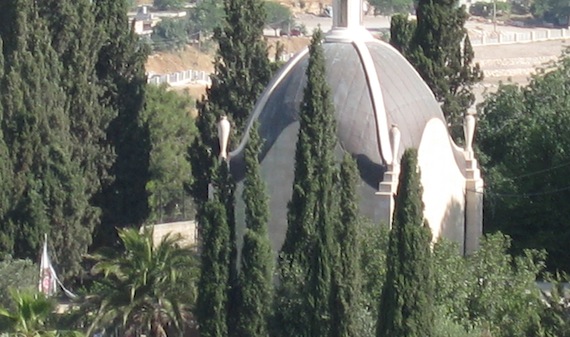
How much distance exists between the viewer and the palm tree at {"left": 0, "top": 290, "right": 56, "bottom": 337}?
21.2 m

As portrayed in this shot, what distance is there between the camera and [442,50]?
2991 cm

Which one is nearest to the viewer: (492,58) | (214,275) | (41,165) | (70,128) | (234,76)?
(214,275)

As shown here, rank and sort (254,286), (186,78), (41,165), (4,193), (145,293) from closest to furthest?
(254,286) < (145,293) < (4,193) < (41,165) < (186,78)

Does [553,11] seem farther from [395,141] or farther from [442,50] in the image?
[395,141]

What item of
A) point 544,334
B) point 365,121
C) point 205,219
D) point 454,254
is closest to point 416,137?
point 365,121

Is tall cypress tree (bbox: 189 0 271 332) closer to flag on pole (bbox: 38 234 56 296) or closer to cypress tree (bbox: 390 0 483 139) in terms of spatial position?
cypress tree (bbox: 390 0 483 139)

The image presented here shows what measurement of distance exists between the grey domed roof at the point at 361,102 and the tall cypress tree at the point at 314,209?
5.96 feet

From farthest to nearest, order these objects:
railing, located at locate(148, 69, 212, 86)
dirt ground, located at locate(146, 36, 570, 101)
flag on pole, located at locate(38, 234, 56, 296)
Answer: dirt ground, located at locate(146, 36, 570, 101) < railing, located at locate(148, 69, 212, 86) < flag on pole, located at locate(38, 234, 56, 296)

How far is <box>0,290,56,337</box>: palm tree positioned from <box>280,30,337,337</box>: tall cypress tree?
10.3 ft

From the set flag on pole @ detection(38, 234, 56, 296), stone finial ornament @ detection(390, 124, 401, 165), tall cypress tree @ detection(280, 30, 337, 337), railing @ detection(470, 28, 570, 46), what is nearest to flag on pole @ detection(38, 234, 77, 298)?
flag on pole @ detection(38, 234, 56, 296)

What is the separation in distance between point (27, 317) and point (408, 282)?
5.28m

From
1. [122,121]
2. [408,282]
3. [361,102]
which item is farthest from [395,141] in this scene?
[122,121]

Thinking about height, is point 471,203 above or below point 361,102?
below

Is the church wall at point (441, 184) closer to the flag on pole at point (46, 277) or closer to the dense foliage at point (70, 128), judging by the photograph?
the flag on pole at point (46, 277)
